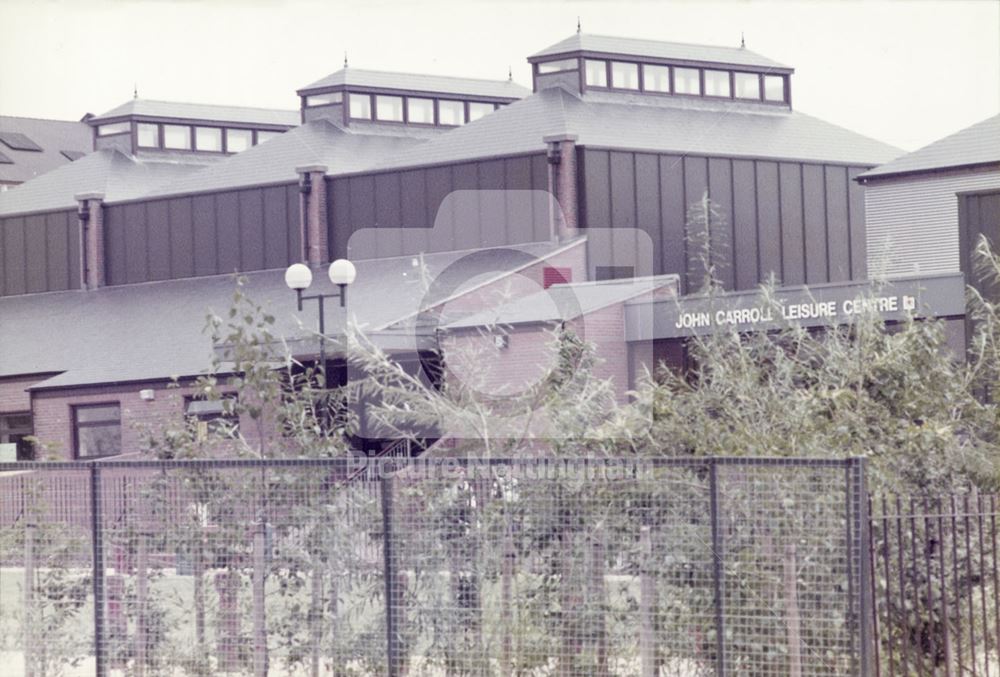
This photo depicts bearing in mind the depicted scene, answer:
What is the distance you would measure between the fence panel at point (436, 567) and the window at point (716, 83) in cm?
4098

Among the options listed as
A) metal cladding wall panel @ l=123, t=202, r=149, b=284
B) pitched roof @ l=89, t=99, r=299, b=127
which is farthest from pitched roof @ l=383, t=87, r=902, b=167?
pitched roof @ l=89, t=99, r=299, b=127

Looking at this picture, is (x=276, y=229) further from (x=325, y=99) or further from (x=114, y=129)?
(x=114, y=129)

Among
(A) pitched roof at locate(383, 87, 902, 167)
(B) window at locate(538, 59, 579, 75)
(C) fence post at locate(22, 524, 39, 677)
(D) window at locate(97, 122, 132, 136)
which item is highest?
(B) window at locate(538, 59, 579, 75)

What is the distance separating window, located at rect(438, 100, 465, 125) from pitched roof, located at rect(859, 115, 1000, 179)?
17.8 m

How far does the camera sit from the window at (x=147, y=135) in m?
57.8

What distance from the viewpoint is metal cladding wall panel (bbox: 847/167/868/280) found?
4862 centimetres

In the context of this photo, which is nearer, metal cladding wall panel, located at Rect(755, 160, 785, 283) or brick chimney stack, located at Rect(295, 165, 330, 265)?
metal cladding wall panel, located at Rect(755, 160, 785, 283)

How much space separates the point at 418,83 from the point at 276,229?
8745 millimetres

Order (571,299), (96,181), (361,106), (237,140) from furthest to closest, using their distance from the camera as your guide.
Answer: (237,140), (96,181), (361,106), (571,299)

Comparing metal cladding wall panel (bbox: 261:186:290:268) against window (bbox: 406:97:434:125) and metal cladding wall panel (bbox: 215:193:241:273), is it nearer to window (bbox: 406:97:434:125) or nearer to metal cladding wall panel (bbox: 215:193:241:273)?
metal cladding wall panel (bbox: 215:193:241:273)

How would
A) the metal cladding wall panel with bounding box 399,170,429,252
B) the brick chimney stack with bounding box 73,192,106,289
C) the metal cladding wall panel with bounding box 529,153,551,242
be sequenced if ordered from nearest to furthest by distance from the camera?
the metal cladding wall panel with bounding box 529,153,551,242
the metal cladding wall panel with bounding box 399,170,429,252
the brick chimney stack with bounding box 73,192,106,289

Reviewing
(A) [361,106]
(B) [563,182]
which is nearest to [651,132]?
(B) [563,182]

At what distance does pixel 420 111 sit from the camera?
181ft

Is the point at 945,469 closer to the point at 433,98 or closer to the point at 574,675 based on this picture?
the point at 574,675
